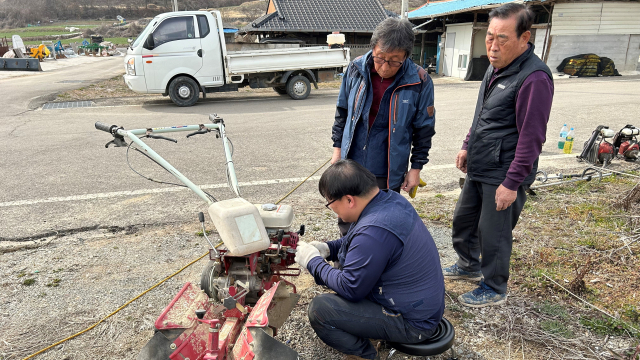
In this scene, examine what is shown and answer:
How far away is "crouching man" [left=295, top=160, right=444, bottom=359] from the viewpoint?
6.88 feet

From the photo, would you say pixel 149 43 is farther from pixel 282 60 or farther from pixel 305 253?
pixel 305 253

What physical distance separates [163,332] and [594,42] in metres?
20.4

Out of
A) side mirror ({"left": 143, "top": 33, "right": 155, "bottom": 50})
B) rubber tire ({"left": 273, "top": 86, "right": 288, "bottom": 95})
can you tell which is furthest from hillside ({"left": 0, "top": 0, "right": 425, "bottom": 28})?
side mirror ({"left": 143, "top": 33, "right": 155, "bottom": 50})

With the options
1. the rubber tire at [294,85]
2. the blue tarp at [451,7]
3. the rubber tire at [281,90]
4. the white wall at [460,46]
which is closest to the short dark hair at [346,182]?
the rubber tire at [294,85]

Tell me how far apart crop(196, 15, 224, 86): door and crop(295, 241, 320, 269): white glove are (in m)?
9.36

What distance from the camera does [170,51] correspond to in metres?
10.3

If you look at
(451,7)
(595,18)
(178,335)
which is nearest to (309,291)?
(178,335)

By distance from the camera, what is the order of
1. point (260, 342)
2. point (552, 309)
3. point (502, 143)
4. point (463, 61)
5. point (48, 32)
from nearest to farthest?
point (260, 342) → point (502, 143) → point (552, 309) → point (463, 61) → point (48, 32)

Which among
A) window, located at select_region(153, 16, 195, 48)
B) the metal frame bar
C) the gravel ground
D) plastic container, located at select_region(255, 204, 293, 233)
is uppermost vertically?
window, located at select_region(153, 16, 195, 48)

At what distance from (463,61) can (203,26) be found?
12.1 meters

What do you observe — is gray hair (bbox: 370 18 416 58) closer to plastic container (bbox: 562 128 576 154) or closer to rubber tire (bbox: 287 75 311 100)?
plastic container (bbox: 562 128 576 154)

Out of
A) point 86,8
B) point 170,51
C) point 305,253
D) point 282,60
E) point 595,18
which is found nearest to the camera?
point 305,253

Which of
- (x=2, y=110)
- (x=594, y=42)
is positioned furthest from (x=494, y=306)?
(x=594, y=42)

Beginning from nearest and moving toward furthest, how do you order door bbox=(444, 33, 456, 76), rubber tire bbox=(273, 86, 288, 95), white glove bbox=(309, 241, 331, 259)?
white glove bbox=(309, 241, 331, 259) → rubber tire bbox=(273, 86, 288, 95) → door bbox=(444, 33, 456, 76)
